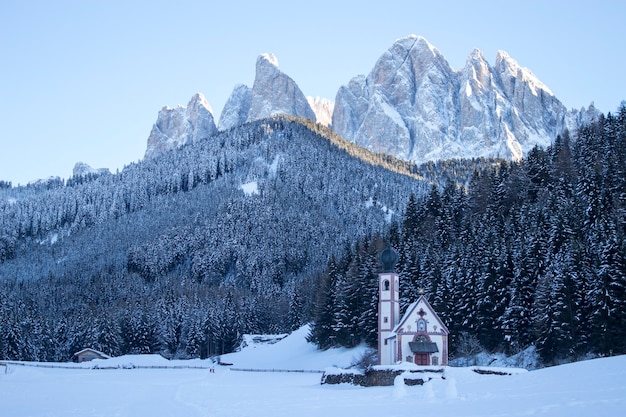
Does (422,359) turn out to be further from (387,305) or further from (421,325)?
(387,305)

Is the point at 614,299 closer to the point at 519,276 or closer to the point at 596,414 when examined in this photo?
the point at 519,276

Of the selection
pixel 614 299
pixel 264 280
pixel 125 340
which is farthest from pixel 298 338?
pixel 264 280

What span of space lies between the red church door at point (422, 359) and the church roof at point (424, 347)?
0.83 meters

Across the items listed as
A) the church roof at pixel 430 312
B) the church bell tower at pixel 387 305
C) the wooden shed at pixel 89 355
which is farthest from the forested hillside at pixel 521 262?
the wooden shed at pixel 89 355

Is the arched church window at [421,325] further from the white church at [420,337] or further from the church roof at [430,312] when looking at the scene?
the church roof at [430,312]

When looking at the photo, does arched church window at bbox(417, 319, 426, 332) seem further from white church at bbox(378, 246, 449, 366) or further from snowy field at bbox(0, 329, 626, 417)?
snowy field at bbox(0, 329, 626, 417)

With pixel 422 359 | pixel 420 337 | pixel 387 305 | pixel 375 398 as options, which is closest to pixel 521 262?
pixel 420 337

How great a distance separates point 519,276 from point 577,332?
8.90 m

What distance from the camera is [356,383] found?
50531mm

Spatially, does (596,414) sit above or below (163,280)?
below

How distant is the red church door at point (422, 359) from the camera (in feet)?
200

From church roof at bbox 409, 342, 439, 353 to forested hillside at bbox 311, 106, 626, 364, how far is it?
102 inches

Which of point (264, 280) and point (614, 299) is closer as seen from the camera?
point (614, 299)

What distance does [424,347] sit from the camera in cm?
6062
